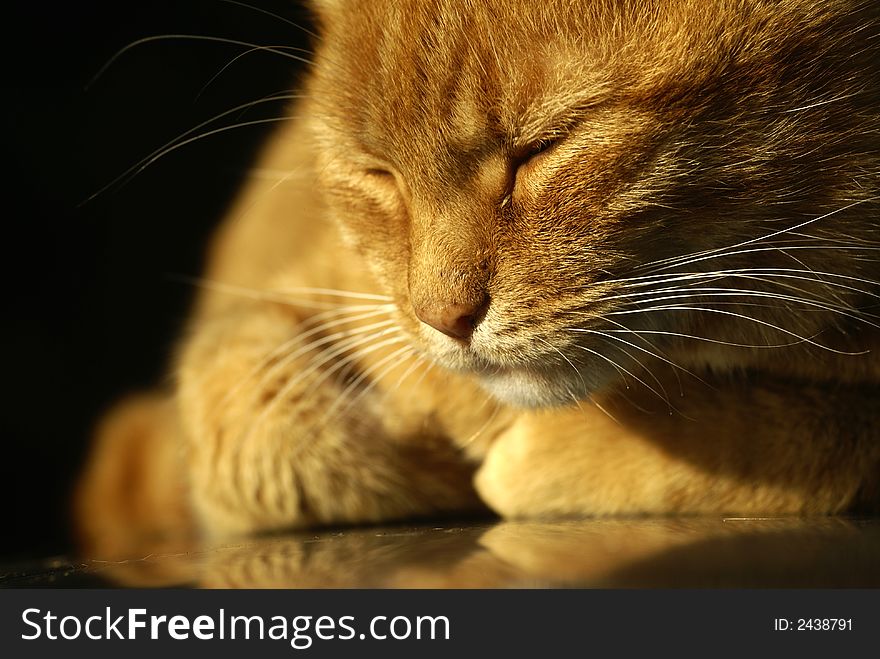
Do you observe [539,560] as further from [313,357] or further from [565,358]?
[313,357]

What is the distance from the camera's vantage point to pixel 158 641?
83 cm

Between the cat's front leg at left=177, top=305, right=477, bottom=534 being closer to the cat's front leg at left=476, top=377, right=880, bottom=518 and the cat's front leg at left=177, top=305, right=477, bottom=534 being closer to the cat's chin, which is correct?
the cat's front leg at left=476, top=377, right=880, bottom=518

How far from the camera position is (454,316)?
104 centimetres

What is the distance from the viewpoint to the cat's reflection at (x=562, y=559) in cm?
82

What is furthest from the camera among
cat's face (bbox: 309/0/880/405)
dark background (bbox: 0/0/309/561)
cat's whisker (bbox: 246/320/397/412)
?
dark background (bbox: 0/0/309/561)

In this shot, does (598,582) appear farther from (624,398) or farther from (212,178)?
(212,178)

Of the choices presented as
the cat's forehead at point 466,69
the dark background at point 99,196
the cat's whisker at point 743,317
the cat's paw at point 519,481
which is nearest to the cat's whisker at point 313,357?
the cat's paw at point 519,481

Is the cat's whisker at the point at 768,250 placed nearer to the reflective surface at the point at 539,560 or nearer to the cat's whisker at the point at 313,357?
the reflective surface at the point at 539,560

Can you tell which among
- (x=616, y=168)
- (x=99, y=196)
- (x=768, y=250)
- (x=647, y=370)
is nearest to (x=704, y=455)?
(x=647, y=370)

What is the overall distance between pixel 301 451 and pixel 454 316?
51 centimetres

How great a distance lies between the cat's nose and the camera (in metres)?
1.03

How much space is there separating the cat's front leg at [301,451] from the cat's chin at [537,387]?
0.33 meters

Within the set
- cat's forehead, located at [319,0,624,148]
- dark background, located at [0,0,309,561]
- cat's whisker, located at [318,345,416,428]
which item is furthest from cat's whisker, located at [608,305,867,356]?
dark background, located at [0,0,309,561]

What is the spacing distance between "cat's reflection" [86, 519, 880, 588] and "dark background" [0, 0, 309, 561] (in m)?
1.32
